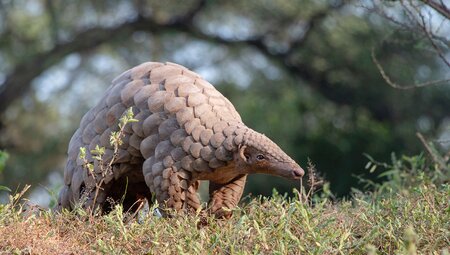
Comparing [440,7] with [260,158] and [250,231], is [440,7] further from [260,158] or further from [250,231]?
[250,231]

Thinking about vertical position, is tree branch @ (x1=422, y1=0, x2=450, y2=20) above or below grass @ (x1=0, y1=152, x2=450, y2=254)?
above

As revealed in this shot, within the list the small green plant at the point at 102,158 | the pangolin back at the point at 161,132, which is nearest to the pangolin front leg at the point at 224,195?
the pangolin back at the point at 161,132

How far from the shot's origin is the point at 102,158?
4488 millimetres

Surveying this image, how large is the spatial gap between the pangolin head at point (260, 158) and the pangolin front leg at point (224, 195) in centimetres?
26

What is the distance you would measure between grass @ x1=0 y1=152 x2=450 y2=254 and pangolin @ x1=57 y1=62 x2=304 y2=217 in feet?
0.61

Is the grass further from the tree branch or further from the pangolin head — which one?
the tree branch

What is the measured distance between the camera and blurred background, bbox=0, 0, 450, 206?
35.0 feet

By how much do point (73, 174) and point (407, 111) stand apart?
6909 millimetres

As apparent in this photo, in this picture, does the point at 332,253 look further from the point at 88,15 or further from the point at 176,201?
the point at 88,15

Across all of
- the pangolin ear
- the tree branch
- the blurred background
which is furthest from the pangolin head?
the blurred background

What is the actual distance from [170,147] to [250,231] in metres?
0.70

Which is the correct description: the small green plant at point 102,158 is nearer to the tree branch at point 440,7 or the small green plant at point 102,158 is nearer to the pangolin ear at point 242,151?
the pangolin ear at point 242,151

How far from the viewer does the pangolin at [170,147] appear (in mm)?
4223

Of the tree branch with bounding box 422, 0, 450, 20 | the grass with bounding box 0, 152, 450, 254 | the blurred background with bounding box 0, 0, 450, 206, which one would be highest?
the tree branch with bounding box 422, 0, 450, 20
